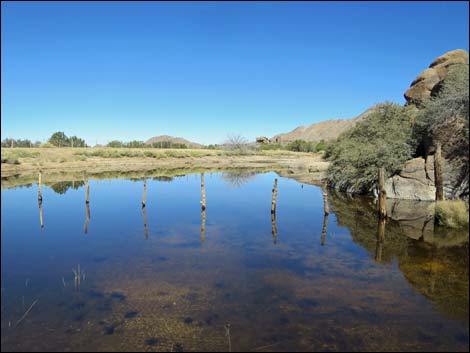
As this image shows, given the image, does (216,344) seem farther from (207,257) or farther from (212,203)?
(212,203)

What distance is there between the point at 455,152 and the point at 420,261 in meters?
10.7

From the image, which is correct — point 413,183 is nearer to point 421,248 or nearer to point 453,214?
point 453,214

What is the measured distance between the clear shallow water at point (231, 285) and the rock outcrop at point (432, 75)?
1916 cm

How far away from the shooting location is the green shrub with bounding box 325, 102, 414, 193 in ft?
78.1

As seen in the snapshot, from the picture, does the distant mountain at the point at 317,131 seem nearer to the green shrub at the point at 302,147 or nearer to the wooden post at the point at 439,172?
the green shrub at the point at 302,147

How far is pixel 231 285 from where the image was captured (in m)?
10.1

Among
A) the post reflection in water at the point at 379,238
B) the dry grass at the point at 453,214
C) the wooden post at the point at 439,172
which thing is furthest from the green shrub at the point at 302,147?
the dry grass at the point at 453,214

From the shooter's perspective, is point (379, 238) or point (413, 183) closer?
point (379, 238)

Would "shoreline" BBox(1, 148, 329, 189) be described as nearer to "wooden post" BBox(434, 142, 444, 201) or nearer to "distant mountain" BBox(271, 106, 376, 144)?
"wooden post" BBox(434, 142, 444, 201)

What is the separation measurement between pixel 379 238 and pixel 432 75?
24.5 meters

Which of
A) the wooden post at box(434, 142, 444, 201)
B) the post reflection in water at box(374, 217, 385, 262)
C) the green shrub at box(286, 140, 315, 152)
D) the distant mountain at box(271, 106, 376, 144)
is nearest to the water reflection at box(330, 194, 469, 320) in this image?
the post reflection in water at box(374, 217, 385, 262)

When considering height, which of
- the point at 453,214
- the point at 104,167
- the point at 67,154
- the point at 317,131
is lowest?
the point at 453,214

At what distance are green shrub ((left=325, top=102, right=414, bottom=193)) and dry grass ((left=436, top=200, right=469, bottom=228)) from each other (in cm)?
792

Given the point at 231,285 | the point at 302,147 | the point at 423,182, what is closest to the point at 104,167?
the point at 423,182
